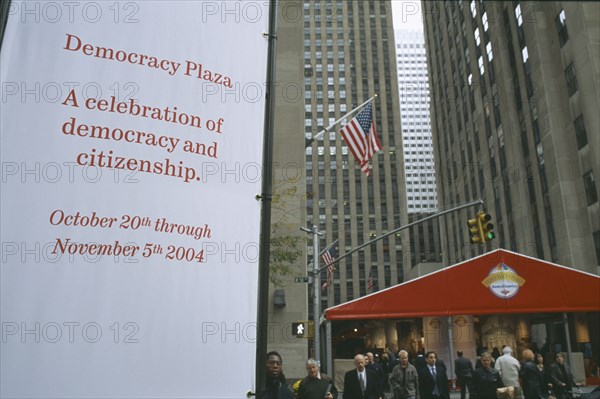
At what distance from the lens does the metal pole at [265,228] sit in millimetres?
Answer: 3340

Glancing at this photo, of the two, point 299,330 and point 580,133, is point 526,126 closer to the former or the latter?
point 580,133

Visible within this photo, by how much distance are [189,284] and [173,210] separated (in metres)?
0.44

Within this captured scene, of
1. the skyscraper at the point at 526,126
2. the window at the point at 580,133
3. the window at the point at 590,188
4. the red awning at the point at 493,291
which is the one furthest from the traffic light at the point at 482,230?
the window at the point at 580,133

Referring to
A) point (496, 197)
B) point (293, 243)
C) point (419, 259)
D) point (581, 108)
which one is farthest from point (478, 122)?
point (419, 259)

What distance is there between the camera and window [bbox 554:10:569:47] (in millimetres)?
42312

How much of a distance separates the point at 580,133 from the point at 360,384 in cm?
3635

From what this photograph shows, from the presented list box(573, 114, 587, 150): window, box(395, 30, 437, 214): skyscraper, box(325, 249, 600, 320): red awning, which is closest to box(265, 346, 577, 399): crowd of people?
box(325, 249, 600, 320): red awning

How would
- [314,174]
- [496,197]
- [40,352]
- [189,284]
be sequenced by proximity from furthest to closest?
[314,174] → [496,197] → [189,284] → [40,352]

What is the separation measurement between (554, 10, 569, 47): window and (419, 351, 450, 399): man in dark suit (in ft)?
121

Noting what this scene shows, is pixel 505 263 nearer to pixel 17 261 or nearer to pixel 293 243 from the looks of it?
pixel 293 243

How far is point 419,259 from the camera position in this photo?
383ft

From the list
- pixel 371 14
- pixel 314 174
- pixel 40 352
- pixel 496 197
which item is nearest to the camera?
pixel 40 352

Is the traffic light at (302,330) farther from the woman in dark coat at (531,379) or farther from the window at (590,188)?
the window at (590,188)

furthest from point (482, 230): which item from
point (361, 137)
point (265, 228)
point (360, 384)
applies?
point (265, 228)
